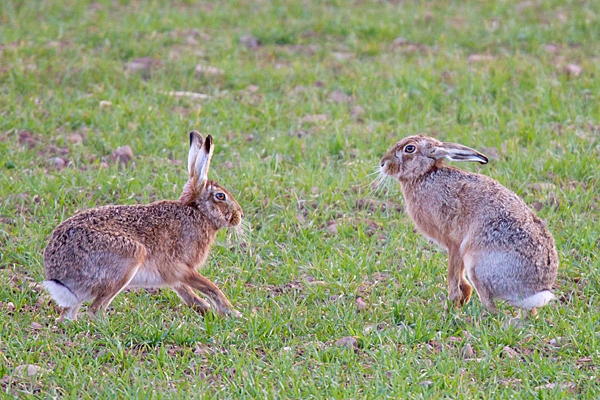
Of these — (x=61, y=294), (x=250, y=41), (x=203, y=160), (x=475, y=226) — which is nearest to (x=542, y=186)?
(x=475, y=226)

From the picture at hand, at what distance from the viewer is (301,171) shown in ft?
24.5

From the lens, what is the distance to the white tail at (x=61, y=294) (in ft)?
17.2

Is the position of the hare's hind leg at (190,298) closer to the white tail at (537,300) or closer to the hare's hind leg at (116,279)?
the hare's hind leg at (116,279)

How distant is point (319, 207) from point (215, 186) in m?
1.18

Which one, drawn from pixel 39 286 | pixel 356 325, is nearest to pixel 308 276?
pixel 356 325

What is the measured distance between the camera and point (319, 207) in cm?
698

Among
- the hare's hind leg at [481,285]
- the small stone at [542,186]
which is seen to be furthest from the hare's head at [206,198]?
the small stone at [542,186]

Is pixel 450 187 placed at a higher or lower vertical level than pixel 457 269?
higher

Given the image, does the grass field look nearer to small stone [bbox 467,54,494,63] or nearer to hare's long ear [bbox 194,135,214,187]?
small stone [bbox 467,54,494,63]

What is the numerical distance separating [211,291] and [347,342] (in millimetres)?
963

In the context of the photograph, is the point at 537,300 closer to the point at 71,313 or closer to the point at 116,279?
the point at 116,279

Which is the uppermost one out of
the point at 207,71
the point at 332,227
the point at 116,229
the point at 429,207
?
the point at 116,229

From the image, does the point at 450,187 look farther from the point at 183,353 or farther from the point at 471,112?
the point at 471,112

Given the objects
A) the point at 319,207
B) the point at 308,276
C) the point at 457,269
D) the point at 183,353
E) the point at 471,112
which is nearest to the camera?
the point at 183,353
